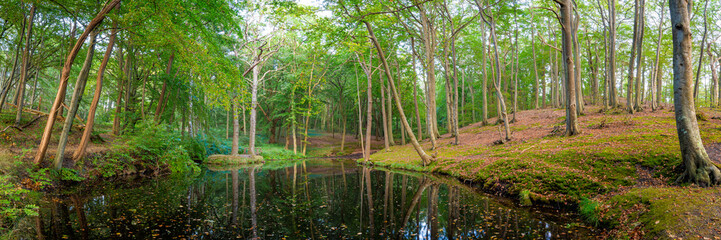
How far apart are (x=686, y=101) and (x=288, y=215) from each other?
8756 millimetres

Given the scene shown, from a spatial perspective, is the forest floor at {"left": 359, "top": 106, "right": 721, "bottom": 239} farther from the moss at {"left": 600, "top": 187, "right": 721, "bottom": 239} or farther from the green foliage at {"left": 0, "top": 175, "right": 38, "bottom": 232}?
the green foliage at {"left": 0, "top": 175, "right": 38, "bottom": 232}

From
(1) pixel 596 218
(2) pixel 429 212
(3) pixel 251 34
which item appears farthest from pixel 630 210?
(3) pixel 251 34

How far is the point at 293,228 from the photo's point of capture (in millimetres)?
5727

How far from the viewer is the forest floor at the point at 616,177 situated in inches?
187

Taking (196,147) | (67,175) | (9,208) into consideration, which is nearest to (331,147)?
(196,147)

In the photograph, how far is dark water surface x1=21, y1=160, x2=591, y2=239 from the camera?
5266mm

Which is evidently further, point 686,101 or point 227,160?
point 227,160

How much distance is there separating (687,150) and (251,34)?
84.7 feet

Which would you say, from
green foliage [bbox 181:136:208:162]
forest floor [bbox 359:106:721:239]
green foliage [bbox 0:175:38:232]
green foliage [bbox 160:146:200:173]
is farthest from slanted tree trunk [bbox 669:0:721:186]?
green foliage [bbox 181:136:208:162]

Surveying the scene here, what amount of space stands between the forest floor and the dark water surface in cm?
76

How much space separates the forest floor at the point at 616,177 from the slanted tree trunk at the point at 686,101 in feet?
1.81

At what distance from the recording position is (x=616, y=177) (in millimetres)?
7152

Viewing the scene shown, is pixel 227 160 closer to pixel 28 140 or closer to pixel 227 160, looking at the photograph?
pixel 227 160

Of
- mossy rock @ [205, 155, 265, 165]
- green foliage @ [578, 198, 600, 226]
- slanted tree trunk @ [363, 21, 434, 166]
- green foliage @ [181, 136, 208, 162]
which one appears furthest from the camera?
mossy rock @ [205, 155, 265, 165]
